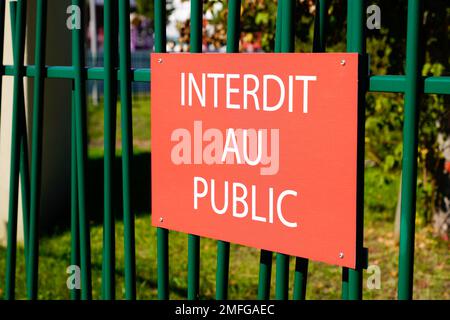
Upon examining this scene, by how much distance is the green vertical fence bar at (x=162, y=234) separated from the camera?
8.07ft

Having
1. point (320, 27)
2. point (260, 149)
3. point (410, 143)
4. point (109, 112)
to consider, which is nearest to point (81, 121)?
point (109, 112)

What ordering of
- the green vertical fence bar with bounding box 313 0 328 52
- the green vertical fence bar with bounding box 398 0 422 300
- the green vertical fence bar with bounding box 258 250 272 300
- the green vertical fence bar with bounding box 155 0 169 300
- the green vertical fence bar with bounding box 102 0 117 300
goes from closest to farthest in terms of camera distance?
the green vertical fence bar with bounding box 398 0 422 300 → the green vertical fence bar with bounding box 313 0 328 52 → the green vertical fence bar with bounding box 258 250 272 300 → the green vertical fence bar with bounding box 155 0 169 300 → the green vertical fence bar with bounding box 102 0 117 300

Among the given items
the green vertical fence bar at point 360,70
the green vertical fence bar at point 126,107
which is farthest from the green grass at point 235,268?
the green vertical fence bar at point 360,70

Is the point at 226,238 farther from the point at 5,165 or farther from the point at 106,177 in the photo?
the point at 5,165

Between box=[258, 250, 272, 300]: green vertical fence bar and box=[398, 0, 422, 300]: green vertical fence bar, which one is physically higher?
box=[398, 0, 422, 300]: green vertical fence bar

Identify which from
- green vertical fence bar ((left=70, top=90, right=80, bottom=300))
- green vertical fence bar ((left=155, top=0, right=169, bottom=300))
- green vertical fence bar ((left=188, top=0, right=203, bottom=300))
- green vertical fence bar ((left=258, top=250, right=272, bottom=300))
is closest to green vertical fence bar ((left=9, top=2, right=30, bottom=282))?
green vertical fence bar ((left=70, top=90, right=80, bottom=300))

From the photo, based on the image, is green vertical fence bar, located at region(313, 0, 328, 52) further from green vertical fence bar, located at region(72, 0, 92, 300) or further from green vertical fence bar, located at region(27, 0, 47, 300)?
green vertical fence bar, located at region(27, 0, 47, 300)

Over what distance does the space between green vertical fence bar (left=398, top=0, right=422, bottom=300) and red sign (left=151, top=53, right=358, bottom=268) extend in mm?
127

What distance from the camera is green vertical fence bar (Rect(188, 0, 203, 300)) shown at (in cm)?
237

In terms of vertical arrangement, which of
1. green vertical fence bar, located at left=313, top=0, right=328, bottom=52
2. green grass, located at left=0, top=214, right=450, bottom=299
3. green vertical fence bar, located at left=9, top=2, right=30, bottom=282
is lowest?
green grass, located at left=0, top=214, right=450, bottom=299

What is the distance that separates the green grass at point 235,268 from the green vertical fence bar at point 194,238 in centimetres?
213

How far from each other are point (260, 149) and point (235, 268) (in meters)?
3.07
